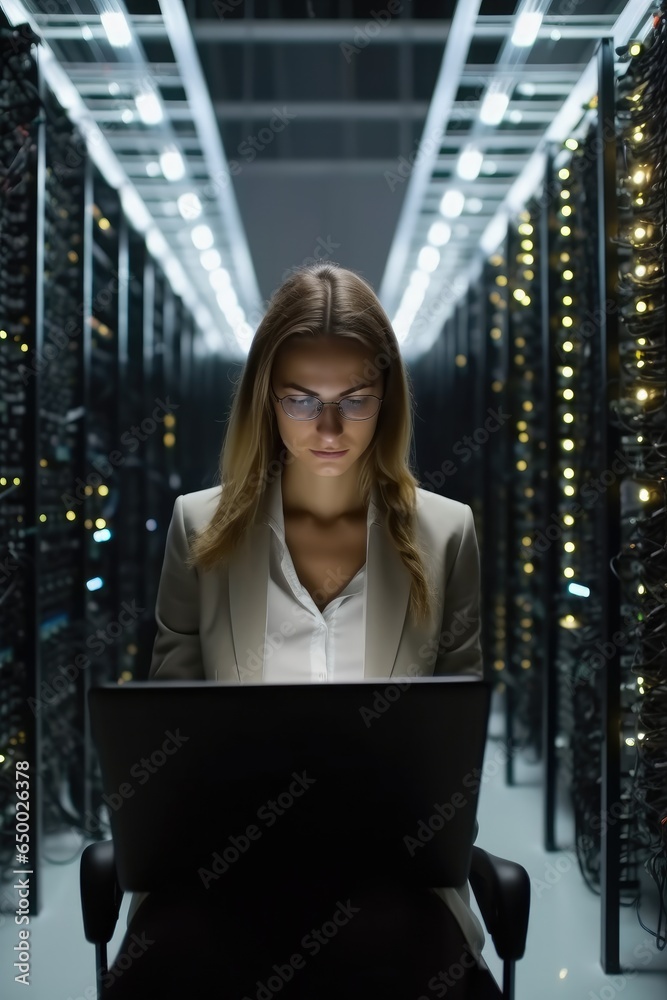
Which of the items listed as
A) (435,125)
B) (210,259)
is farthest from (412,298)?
(435,125)

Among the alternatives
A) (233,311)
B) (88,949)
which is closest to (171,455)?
(233,311)

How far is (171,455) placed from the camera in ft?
23.8

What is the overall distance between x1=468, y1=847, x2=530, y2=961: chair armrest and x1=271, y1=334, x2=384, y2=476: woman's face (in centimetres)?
72

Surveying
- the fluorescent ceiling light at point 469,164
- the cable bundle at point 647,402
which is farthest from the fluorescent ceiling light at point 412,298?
the cable bundle at point 647,402

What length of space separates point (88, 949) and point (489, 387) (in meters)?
4.30

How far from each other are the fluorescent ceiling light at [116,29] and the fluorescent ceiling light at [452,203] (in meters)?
2.44

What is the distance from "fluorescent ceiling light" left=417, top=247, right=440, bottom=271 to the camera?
6375 millimetres

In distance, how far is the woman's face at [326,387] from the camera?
4.82 ft

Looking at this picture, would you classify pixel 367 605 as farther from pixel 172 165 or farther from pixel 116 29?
pixel 172 165

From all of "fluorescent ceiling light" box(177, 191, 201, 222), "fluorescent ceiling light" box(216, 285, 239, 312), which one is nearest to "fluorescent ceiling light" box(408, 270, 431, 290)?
"fluorescent ceiling light" box(216, 285, 239, 312)

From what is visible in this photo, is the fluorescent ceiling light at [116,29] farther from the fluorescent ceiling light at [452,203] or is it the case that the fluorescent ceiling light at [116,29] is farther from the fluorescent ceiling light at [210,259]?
the fluorescent ceiling light at [210,259]

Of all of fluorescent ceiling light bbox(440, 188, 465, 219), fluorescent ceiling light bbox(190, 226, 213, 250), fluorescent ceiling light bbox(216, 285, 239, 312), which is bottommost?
fluorescent ceiling light bbox(440, 188, 465, 219)

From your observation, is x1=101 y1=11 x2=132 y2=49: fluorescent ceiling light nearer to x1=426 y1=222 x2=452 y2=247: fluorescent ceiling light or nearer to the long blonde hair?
the long blonde hair

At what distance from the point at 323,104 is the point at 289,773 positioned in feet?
12.5
